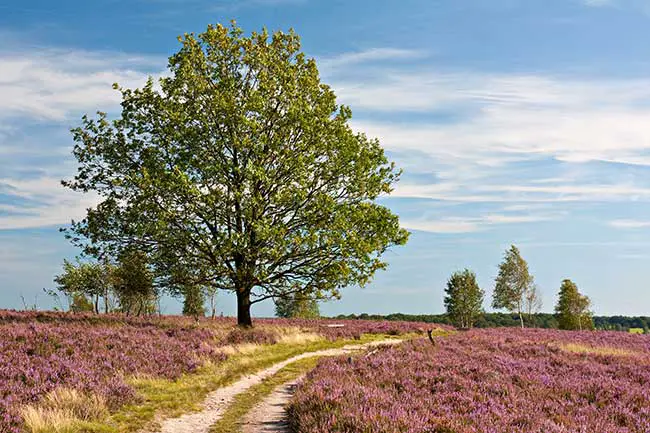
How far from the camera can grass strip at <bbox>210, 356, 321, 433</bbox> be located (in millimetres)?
12531

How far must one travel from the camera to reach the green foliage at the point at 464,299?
234ft

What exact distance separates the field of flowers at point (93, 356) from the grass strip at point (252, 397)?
267 cm

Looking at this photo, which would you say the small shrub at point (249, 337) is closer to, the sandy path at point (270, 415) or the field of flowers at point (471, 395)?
the field of flowers at point (471, 395)

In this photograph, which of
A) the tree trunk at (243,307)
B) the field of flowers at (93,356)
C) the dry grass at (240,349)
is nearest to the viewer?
the field of flowers at (93,356)

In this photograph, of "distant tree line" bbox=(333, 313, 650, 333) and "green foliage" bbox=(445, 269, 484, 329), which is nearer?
"green foliage" bbox=(445, 269, 484, 329)

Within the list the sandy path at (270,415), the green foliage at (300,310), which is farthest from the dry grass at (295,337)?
the green foliage at (300,310)

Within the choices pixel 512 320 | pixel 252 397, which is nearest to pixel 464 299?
pixel 512 320

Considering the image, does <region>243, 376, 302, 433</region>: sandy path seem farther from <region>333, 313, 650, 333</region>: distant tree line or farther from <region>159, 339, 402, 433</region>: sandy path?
<region>333, 313, 650, 333</region>: distant tree line

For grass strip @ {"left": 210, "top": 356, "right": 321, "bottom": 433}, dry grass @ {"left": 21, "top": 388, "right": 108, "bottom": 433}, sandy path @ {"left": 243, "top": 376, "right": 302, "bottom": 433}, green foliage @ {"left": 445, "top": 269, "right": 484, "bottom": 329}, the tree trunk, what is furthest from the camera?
green foliage @ {"left": 445, "top": 269, "right": 484, "bottom": 329}

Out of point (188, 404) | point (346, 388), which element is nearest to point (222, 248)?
point (188, 404)

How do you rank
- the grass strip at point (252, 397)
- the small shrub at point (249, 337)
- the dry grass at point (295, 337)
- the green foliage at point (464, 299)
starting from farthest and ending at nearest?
the green foliage at point (464, 299), the dry grass at point (295, 337), the small shrub at point (249, 337), the grass strip at point (252, 397)

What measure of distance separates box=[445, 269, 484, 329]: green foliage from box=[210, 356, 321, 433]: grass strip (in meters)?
52.3

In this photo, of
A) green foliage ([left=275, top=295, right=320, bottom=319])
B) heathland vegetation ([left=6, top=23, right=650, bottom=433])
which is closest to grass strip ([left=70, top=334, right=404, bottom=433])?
heathland vegetation ([left=6, top=23, right=650, bottom=433])

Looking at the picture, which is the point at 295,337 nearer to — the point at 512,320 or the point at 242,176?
the point at 242,176
